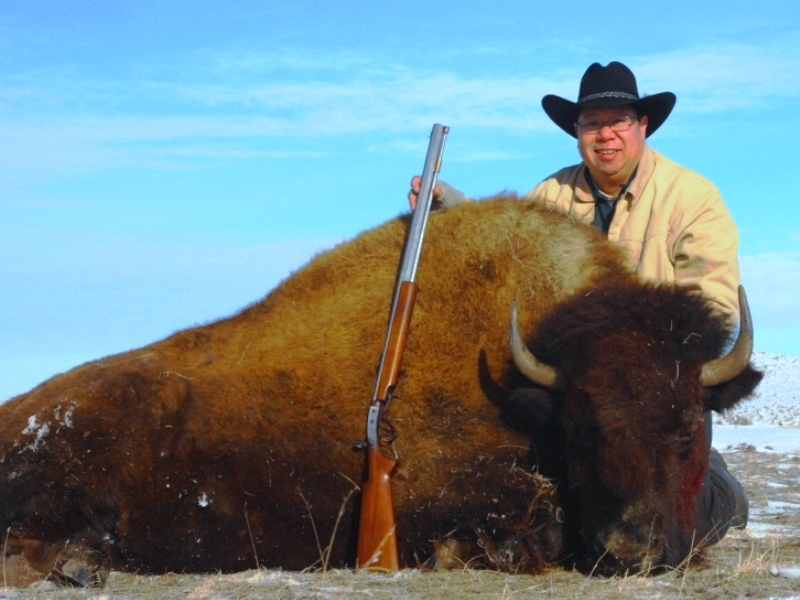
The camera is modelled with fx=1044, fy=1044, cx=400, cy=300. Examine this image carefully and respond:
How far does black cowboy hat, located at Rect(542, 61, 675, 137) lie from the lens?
20.6ft

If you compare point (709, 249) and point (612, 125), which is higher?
point (612, 125)

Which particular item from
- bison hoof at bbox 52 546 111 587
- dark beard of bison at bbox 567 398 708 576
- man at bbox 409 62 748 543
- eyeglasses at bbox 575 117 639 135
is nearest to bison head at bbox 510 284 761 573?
dark beard of bison at bbox 567 398 708 576

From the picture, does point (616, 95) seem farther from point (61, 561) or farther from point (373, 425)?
point (61, 561)

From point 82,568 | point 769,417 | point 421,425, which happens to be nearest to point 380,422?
point 421,425

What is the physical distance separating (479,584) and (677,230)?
8.41 feet

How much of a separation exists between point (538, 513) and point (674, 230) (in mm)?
1996

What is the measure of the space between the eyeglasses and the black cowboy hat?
10 cm

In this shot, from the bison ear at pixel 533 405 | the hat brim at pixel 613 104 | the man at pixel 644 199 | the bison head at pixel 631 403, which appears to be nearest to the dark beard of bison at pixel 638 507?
the bison head at pixel 631 403

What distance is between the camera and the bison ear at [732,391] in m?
4.96

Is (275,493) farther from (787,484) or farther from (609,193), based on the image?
(787,484)

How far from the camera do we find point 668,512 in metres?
4.50

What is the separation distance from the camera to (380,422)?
5.23m

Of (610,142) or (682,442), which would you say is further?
(610,142)

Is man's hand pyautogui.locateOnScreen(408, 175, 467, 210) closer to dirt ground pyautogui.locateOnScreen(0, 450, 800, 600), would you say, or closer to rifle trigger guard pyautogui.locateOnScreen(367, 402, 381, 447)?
rifle trigger guard pyautogui.locateOnScreen(367, 402, 381, 447)
